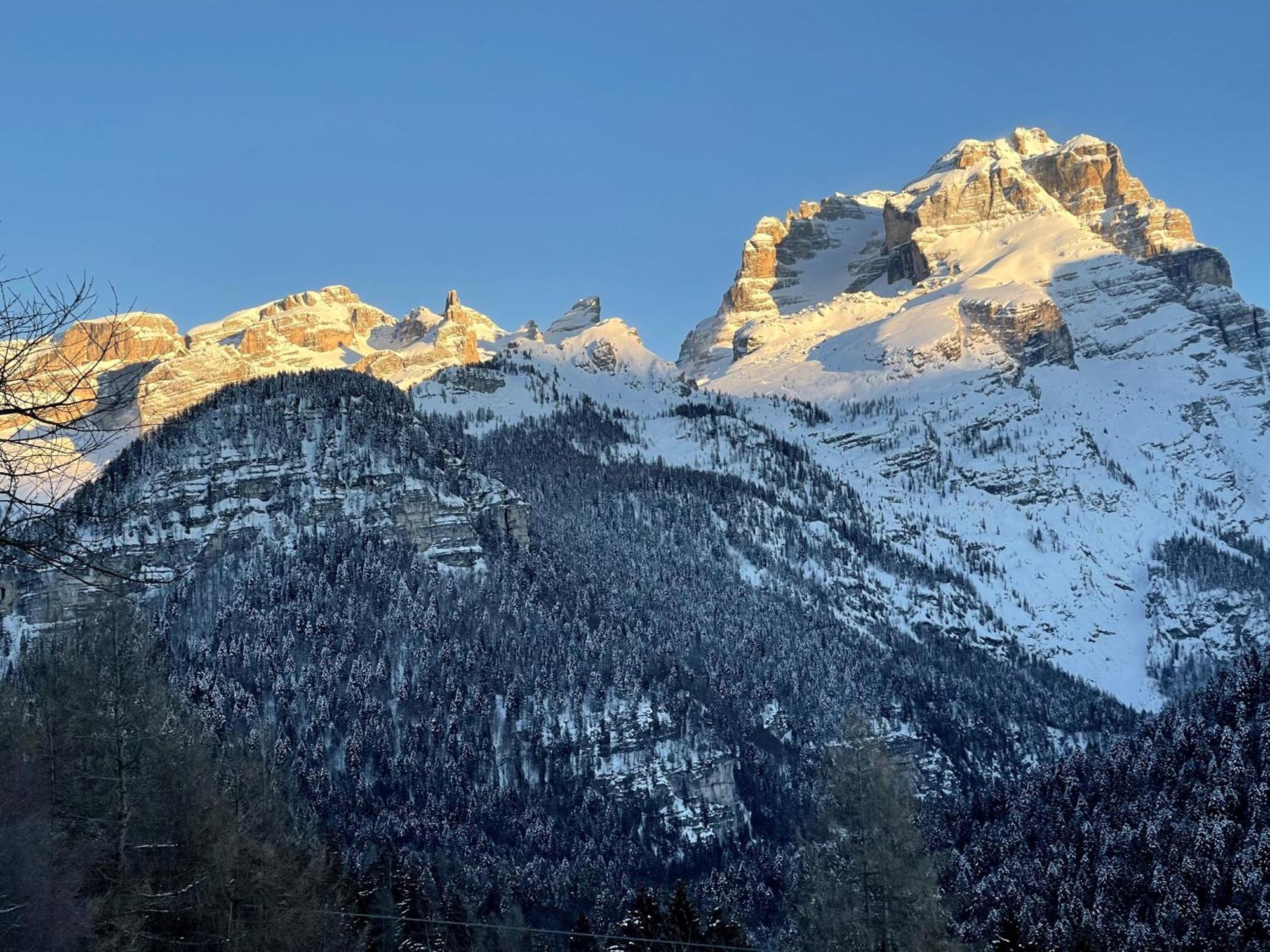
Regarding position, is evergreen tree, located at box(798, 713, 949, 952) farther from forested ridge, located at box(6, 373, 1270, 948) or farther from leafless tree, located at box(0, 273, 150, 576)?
leafless tree, located at box(0, 273, 150, 576)

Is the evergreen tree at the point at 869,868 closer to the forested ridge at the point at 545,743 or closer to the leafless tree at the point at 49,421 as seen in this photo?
the forested ridge at the point at 545,743

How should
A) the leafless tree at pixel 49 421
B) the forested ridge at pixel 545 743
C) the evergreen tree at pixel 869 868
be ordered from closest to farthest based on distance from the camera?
1. the leafless tree at pixel 49 421
2. the evergreen tree at pixel 869 868
3. the forested ridge at pixel 545 743

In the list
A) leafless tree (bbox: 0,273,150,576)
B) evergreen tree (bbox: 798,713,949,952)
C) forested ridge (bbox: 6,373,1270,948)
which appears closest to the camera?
leafless tree (bbox: 0,273,150,576)

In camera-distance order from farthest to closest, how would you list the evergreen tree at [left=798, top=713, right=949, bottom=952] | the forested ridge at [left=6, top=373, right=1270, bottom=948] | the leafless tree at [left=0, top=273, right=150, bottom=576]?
the forested ridge at [left=6, top=373, right=1270, bottom=948]
the evergreen tree at [left=798, top=713, right=949, bottom=952]
the leafless tree at [left=0, top=273, right=150, bottom=576]

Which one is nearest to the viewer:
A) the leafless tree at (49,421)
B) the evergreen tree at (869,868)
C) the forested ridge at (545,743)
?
the leafless tree at (49,421)

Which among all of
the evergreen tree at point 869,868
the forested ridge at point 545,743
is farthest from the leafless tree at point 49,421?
the evergreen tree at point 869,868

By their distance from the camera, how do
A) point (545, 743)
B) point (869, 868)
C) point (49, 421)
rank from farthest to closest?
point (545, 743)
point (869, 868)
point (49, 421)

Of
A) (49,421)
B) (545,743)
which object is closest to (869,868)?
(49,421)

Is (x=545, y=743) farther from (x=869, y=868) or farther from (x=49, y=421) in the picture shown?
(x=49, y=421)

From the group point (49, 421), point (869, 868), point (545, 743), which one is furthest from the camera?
point (545, 743)

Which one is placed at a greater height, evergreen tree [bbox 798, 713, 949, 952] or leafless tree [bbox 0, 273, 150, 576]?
leafless tree [bbox 0, 273, 150, 576]

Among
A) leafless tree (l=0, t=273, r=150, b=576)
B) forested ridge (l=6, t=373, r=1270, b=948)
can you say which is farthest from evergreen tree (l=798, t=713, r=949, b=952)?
leafless tree (l=0, t=273, r=150, b=576)

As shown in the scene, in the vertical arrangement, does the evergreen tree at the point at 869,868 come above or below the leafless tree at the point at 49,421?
below

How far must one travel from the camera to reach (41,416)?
898 cm
